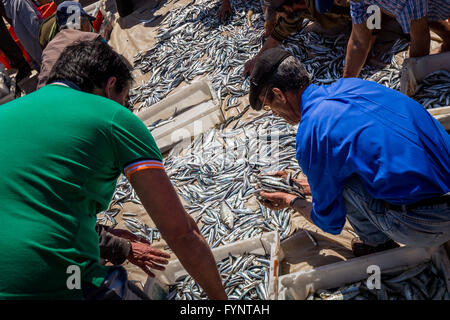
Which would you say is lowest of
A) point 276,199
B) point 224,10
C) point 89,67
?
point 276,199

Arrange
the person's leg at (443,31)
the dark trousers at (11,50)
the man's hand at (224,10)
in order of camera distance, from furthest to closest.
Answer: the dark trousers at (11,50) → the man's hand at (224,10) → the person's leg at (443,31)

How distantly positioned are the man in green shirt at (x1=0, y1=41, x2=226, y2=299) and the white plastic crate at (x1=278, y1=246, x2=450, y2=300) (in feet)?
3.65

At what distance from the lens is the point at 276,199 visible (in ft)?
10.3

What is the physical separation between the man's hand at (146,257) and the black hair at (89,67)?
132 centimetres

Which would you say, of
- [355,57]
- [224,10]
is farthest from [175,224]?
[224,10]

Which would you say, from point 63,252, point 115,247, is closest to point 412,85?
point 115,247

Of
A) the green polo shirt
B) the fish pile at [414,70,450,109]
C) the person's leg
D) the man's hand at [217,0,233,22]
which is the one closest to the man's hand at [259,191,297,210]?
the green polo shirt

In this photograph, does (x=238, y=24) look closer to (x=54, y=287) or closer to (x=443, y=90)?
(x=443, y=90)

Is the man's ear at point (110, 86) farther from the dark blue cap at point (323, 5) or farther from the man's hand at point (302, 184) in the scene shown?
the dark blue cap at point (323, 5)

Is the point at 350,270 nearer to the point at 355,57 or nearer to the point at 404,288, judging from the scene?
the point at 404,288

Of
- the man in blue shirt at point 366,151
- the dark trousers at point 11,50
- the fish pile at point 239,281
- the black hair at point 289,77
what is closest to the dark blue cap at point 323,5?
the man in blue shirt at point 366,151

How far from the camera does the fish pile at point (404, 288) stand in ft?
9.03

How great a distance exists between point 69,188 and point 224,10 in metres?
6.63
